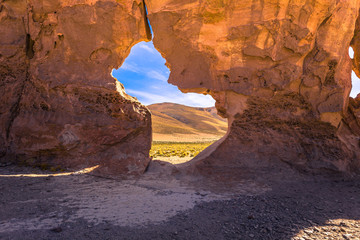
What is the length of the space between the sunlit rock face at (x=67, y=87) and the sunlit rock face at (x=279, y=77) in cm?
189

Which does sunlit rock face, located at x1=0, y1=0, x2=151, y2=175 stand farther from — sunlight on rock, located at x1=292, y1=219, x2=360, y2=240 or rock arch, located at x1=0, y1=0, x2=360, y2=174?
sunlight on rock, located at x1=292, y1=219, x2=360, y2=240

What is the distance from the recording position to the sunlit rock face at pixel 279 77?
5770 millimetres

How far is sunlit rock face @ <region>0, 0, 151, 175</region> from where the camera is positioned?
19.5ft

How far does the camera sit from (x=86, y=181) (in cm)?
523

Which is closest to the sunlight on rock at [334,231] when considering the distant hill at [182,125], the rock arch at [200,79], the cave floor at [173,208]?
the cave floor at [173,208]

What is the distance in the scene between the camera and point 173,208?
13.1ft

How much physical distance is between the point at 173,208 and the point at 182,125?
6494cm

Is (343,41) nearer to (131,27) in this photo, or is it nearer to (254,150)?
(254,150)

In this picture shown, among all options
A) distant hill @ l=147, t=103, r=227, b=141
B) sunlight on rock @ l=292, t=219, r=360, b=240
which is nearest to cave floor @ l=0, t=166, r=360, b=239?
sunlight on rock @ l=292, t=219, r=360, b=240

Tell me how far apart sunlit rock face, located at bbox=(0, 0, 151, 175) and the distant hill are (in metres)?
34.1

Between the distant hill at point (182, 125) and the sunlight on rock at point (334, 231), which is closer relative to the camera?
the sunlight on rock at point (334, 231)

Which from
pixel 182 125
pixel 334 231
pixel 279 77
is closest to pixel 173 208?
pixel 334 231

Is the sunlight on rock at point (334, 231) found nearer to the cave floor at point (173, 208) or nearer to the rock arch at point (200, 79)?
the cave floor at point (173, 208)

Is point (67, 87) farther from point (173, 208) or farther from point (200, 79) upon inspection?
point (173, 208)
